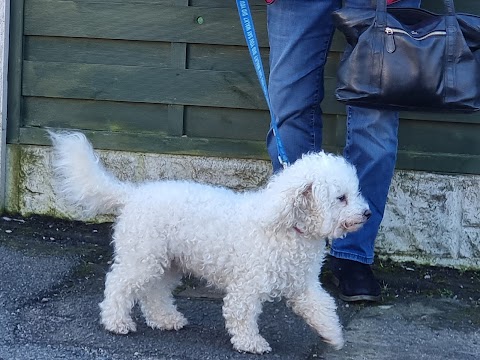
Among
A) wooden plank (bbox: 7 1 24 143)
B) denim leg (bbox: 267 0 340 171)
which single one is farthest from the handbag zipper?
wooden plank (bbox: 7 1 24 143)

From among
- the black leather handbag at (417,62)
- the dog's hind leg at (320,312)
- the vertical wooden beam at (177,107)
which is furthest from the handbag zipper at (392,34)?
the vertical wooden beam at (177,107)

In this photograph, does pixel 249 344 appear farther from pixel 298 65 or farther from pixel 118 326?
pixel 298 65

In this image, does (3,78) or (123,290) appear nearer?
(123,290)

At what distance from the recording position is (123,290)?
3.82 m

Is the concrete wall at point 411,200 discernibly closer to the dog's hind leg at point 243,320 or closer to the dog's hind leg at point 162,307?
the dog's hind leg at point 162,307

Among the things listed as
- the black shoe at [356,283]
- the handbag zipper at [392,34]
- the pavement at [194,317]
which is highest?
the handbag zipper at [392,34]

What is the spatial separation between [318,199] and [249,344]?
2.21 feet

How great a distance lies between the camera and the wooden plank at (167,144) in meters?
5.25

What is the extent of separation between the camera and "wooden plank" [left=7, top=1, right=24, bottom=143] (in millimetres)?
5363

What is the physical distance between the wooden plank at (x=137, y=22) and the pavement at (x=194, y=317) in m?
1.23

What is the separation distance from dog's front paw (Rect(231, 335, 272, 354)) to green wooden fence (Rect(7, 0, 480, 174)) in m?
1.70

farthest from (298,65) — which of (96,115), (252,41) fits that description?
(96,115)

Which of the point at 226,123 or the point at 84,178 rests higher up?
the point at 226,123

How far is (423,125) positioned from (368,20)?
1256mm
